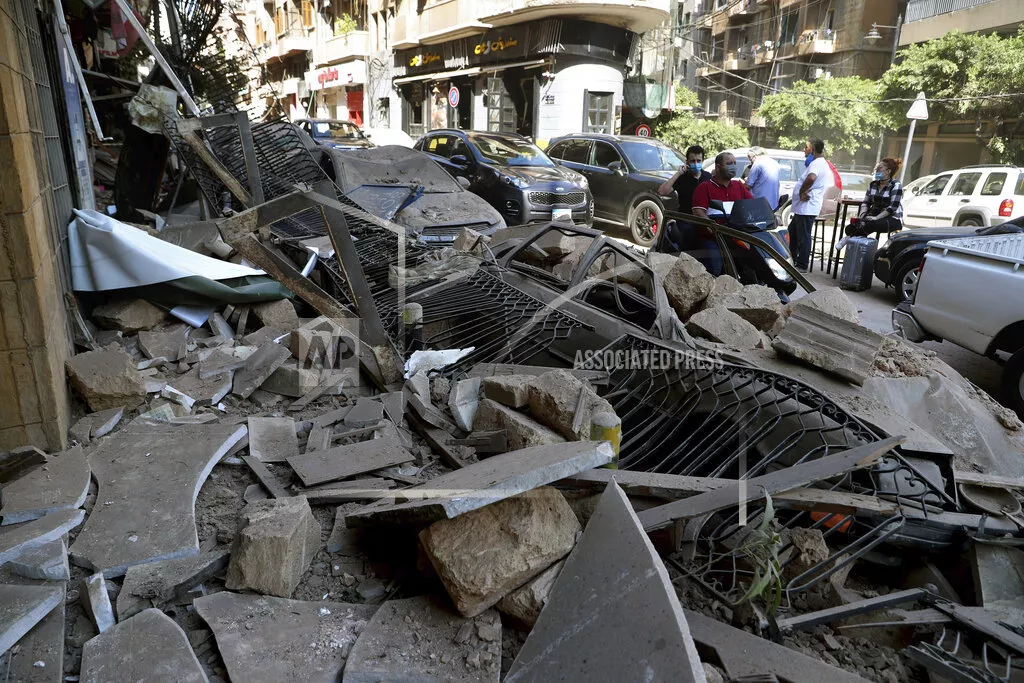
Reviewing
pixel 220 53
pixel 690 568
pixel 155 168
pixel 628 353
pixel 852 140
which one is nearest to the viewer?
pixel 690 568

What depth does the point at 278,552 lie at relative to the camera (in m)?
2.36

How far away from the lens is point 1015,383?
17.8 ft

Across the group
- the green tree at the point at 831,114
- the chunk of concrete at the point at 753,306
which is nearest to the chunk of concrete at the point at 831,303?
the chunk of concrete at the point at 753,306

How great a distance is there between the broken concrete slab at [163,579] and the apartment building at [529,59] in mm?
20821

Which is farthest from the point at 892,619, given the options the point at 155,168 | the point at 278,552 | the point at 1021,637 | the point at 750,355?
the point at 155,168

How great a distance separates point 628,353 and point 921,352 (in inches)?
95.8

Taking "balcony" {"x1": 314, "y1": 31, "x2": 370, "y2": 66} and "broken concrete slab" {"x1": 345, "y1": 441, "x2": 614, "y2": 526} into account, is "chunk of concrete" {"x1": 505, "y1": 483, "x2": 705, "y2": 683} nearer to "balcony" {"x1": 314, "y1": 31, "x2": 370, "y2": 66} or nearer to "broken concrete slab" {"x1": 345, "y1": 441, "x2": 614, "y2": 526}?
"broken concrete slab" {"x1": 345, "y1": 441, "x2": 614, "y2": 526}

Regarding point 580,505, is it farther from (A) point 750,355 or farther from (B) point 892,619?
(A) point 750,355

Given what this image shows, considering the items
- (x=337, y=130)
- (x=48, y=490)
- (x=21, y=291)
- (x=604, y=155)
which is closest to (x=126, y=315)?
(x=21, y=291)

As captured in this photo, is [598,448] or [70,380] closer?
[598,448]

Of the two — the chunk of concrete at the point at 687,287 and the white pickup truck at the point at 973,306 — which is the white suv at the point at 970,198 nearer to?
the white pickup truck at the point at 973,306

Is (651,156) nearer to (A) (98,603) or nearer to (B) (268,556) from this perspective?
(B) (268,556)

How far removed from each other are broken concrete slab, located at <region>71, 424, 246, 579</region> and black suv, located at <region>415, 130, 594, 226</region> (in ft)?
25.1

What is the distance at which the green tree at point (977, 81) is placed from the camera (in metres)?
18.5
